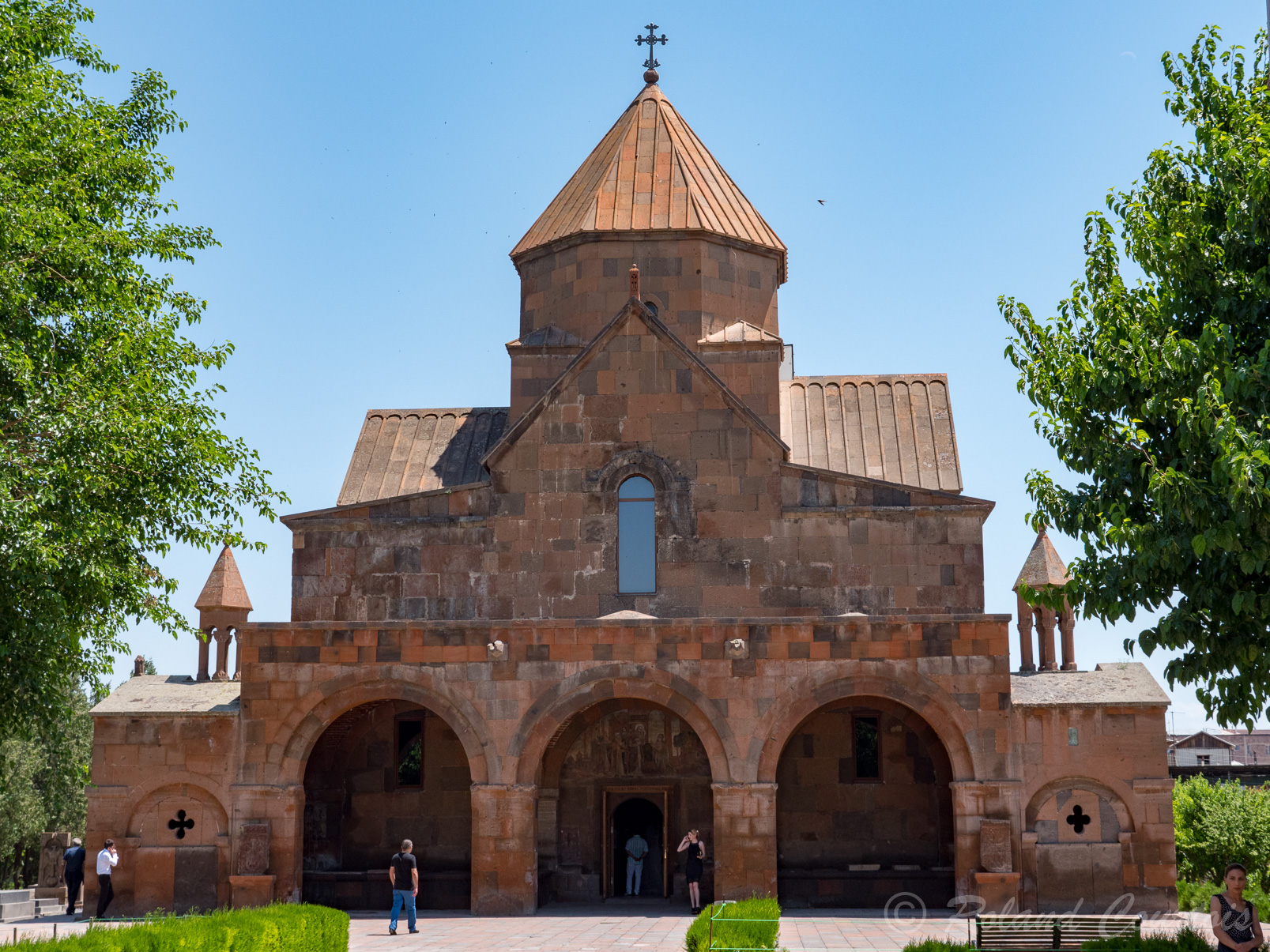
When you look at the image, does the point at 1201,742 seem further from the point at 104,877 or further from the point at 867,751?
the point at 104,877

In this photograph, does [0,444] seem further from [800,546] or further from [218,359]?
[800,546]

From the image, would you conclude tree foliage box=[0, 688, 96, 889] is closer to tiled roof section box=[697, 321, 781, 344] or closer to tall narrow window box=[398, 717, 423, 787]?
tall narrow window box=[398, 717, 423, 787]

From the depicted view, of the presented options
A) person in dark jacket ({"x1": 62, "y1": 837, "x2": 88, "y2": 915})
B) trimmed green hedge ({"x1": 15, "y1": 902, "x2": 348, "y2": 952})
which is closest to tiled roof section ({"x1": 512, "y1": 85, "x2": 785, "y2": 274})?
person in dark jacket ({"x1": 62, "y1": 837, "x2": 88, "y2": 915})

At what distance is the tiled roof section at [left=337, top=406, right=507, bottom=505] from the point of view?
823 inches

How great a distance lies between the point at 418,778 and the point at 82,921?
15.2ft

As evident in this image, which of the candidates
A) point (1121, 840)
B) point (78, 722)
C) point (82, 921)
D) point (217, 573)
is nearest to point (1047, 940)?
point (1121, 840)

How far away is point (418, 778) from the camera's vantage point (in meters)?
19.1

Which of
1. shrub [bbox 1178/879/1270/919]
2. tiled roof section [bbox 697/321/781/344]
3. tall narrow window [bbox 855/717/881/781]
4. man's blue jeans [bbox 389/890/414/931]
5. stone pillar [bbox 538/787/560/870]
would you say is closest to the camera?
man's blue jeans [bbox 389/890/414/931]

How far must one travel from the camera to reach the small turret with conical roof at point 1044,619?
1945 centimetres

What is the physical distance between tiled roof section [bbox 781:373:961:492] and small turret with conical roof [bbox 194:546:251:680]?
8.90 meters

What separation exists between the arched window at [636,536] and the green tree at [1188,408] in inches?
293

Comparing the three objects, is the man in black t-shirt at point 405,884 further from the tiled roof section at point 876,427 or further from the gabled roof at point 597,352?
the tiled roof section at point 876,427

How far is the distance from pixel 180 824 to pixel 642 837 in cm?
634

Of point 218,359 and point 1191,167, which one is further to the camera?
point 218,359
